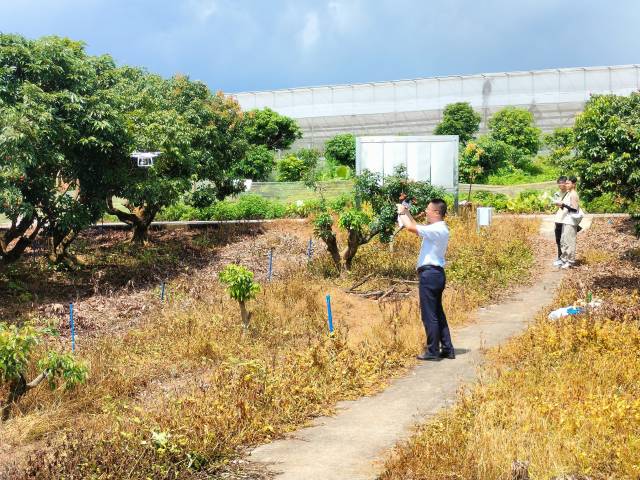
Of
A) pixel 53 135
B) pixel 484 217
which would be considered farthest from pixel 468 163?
pixel 53 135

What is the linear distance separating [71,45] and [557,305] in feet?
36.2

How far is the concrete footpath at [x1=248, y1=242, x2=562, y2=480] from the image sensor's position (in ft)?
18.0

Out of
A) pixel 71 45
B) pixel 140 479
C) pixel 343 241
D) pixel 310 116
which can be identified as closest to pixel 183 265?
pixel 343 241

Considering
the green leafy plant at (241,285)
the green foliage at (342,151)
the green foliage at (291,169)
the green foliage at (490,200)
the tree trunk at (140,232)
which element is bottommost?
the green leafy plant at (241,285)

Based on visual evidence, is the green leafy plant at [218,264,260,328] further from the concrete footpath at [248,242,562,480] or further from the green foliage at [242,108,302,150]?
the green foliage at [242,108,302,150]

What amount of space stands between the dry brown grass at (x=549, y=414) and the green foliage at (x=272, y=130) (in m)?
36.7

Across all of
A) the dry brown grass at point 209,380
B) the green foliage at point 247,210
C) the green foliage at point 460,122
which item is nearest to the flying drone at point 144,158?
the dry brown grass at point 209,380

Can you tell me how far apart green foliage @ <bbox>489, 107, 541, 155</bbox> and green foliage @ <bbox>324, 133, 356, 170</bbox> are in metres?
8.06

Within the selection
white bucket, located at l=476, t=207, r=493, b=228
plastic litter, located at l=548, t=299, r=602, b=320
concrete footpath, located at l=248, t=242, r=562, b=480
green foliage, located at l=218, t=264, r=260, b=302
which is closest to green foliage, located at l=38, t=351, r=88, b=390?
concrete footpath, located at l=248, t=242, r=562, b=480

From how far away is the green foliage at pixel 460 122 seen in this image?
4606cm

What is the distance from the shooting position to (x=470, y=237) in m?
17.9

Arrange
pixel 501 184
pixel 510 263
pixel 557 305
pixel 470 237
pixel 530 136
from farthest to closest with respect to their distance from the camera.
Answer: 1. pixel 530 136
2. pixel 501 184
3. pixel 470 237
4. pixel 510 263
5. pixel 557 305

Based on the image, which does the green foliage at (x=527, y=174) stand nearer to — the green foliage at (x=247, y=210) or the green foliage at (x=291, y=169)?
the green foliage at (x=291, y=169)

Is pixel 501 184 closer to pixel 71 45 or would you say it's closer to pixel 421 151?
pixel 421 151
